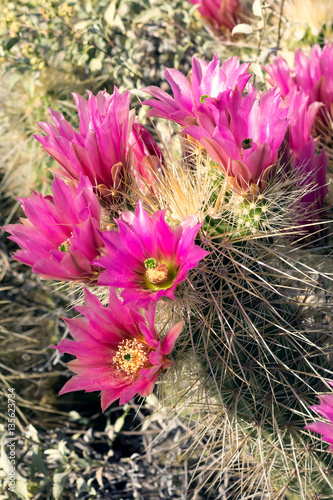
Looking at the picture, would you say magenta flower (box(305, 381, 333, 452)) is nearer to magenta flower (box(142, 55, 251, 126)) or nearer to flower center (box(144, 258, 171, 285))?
flower center (box(144, 258, 171, 285))

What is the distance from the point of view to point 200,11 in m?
1.56

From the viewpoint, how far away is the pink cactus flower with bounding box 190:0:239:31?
1.53m

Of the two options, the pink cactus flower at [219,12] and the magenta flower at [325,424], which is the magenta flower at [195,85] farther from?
the pink cactus flower at [219,12]

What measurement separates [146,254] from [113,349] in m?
0.17

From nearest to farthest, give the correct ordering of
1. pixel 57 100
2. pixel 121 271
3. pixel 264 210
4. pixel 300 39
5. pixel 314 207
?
pixel 121 271
pixel 264 210
pixel 314 207
pixel 300 39
pixel 57 100

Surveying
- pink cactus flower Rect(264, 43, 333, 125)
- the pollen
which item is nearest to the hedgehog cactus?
the pollen

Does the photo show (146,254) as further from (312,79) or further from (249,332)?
(312,79)

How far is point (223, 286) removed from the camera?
2.83 ft

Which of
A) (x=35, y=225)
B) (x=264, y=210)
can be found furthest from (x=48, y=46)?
(x=264, y=210)

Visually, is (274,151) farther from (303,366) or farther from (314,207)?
(303,366)

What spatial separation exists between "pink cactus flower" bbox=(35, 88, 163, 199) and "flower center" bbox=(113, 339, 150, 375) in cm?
28

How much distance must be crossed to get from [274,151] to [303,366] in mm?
434

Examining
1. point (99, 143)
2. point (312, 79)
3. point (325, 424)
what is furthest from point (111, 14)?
point (325, 424)

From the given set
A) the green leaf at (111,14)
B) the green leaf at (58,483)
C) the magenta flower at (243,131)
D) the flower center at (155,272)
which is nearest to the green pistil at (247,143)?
the magenta flower at (243,131)
